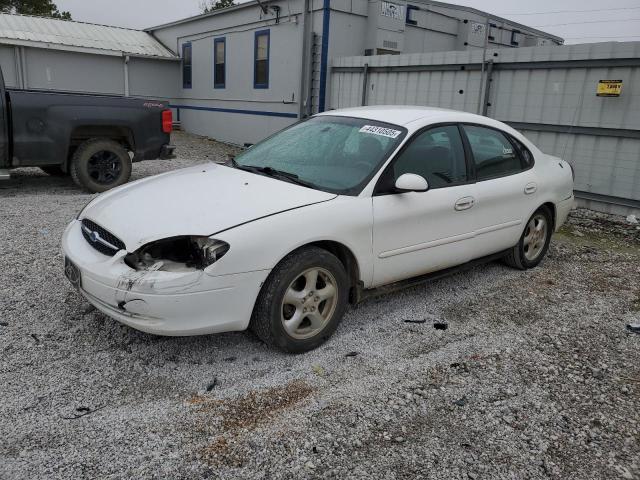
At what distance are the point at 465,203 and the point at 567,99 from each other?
5.31 metres

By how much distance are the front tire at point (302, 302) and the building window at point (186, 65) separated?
17.8m

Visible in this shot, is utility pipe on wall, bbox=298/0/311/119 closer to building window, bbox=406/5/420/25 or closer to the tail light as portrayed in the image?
building window, bbox=406/5/420/25

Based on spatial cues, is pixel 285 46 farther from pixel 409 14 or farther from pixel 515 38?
pixel 515 38

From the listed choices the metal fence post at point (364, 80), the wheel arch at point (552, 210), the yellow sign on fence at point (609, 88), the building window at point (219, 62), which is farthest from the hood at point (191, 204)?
the building window at point (219, 62)

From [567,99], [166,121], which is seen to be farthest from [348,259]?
[567,99]

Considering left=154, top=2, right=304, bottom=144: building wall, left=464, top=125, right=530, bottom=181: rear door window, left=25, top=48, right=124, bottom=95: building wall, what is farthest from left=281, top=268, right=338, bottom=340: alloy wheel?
left=25, top=48, right=124, bottom=95: building wall

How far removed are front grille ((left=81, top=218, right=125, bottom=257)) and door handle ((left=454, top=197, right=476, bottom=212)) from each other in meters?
2.52

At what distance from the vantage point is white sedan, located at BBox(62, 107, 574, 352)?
3.09 m

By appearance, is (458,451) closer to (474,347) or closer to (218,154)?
(474,347)

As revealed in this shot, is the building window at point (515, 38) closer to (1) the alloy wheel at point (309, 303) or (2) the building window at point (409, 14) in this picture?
(2) the building window at point (409, 14)

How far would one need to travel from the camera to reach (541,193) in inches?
206

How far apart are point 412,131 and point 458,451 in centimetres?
234

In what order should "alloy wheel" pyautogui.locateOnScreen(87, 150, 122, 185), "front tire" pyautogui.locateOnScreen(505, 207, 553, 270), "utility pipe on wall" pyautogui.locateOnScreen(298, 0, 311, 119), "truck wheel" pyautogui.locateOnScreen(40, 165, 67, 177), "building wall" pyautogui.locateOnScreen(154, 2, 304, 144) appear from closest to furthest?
"front tire" pyautogui.locateOnScreen(505, 207, 553, 270), "alloy wheel" pyautogui.locateOnScreen(87, 150, 122, 185), "truck wheel" pyautogui.locateOnScreen(40, 165, 67, 177), "utility pipe on wall" pyautogui.locateOnScreen(298, 0, 311, 119), "building wall" pyautogui.locateOnScreen(154, 2, 304, 144)

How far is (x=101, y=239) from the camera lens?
3416mm
